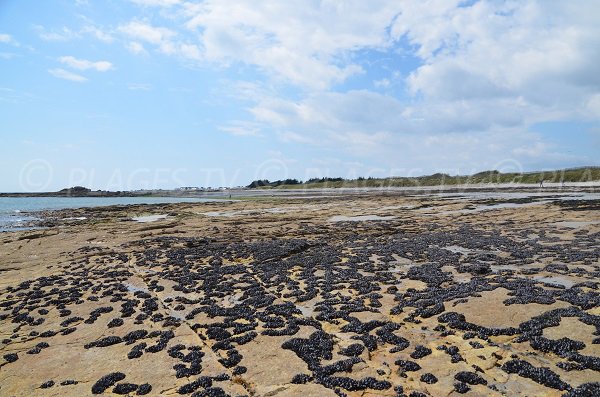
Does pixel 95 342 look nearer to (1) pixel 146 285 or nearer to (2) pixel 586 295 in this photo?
(1) pixel 146 285

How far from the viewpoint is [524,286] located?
42.4 ft

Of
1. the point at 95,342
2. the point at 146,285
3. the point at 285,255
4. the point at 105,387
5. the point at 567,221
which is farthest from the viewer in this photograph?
the point at 567,221

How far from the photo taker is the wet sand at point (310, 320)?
324 inches

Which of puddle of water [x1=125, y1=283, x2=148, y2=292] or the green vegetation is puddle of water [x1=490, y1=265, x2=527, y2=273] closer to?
puddle of water [x1=125, y1=283, x2=148, y2=292]

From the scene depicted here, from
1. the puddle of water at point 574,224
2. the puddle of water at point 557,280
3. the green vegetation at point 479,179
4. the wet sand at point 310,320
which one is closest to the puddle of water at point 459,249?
the wet sand at point 310,320

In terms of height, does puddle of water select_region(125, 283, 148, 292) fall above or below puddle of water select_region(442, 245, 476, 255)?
below

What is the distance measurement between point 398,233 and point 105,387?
23.4 meters

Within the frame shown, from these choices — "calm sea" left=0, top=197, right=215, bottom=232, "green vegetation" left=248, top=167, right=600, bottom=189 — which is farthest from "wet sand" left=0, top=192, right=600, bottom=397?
"green vegetation" left=248, top=167, right=600, bottom=189

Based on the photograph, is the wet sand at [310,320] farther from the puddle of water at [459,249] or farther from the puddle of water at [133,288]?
the puddle of water at [459,249]

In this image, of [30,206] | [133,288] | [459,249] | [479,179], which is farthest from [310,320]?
[479,179]

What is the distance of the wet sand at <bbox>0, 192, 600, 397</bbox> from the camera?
8.22 m

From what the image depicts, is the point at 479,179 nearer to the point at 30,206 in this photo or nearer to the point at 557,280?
the point at 557,280

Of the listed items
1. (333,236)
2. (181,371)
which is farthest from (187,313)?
(333,236)

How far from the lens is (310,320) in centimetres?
1161
